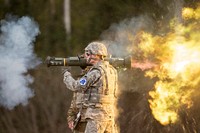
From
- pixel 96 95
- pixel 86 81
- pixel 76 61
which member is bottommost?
pixel 96 95

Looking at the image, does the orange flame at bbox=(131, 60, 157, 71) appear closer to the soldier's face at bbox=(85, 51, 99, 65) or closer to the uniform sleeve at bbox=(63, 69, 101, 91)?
the soldier's face at bbox=(85, 51, 99, 65)

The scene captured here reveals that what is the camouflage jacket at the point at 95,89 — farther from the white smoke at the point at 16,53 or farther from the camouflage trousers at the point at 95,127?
the white smoke at the point at 16,53

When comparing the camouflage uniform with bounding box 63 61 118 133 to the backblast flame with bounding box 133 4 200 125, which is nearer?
the camouflage uniform with bounding box 63 61 118 133

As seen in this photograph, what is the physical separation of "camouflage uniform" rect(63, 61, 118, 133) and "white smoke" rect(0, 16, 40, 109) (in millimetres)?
1744

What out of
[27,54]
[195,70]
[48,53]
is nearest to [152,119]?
[195,70]

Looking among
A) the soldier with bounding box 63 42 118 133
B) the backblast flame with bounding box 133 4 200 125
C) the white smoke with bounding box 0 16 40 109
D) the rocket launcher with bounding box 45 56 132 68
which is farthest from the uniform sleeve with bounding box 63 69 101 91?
the backblast flame with bounding box 133 4 200 125

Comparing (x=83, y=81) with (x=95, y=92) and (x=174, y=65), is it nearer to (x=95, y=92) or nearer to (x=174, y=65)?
(x=95, y=92)

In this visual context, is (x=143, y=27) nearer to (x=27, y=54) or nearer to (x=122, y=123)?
(x=122, y=123)

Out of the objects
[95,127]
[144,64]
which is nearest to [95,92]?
[95,127]

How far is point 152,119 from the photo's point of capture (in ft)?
40.9

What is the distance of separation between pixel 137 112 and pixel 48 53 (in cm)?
481

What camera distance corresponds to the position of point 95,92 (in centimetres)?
917

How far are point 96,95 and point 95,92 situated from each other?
5 centimetres

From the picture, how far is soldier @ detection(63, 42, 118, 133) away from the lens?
358 inches
